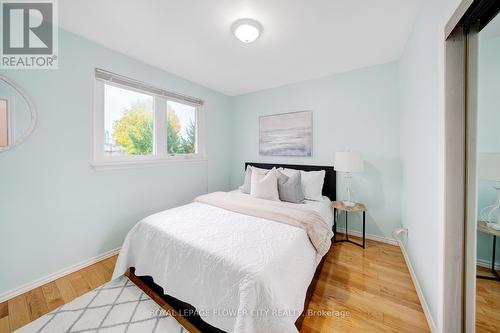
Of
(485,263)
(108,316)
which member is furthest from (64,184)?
(485,263)

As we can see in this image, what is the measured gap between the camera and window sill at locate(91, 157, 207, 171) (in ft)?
7.19

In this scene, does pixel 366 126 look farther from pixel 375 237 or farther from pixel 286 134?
pixel 375 237

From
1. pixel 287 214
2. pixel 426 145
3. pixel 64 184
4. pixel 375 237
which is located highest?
pixel 426 145

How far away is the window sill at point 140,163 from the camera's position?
2.19 m

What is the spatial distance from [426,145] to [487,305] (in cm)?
100

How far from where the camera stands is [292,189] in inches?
99.8

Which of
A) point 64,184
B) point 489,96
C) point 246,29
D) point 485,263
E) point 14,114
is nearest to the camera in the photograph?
point 489,96

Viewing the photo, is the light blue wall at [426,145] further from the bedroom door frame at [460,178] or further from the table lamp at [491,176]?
the table lamp at [491,176]

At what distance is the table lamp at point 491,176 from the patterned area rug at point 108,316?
2.04m

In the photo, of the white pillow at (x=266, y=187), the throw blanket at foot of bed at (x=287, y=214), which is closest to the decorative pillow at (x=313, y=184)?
the white pillow at (x=266, y=187)

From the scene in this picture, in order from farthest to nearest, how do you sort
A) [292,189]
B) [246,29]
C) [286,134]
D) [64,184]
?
[286,134], [292,189], [64,184], [246,29]

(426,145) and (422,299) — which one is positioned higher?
(426,145)

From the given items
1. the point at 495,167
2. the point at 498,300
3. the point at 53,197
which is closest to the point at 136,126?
the point at 53,197

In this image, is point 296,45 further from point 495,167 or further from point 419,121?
point 495,167
